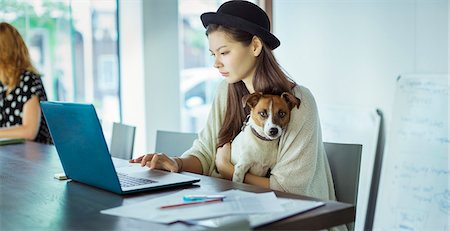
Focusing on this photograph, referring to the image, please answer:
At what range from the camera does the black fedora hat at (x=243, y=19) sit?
6.84 ft

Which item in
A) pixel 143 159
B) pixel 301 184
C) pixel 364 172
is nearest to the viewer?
pixel 301 184

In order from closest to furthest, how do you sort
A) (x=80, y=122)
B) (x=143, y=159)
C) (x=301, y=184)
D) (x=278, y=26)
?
1. (x=80, y=122)
2. (x=301, y=184)
3. (x=143, y=159)
4. (x=278, y=26)

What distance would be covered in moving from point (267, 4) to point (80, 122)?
2541 millimetres

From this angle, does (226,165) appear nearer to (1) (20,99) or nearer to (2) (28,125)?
(2) (28,125)

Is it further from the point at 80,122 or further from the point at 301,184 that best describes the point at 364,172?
the point at 80,122

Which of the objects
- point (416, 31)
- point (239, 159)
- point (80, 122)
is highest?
point (416, 31)

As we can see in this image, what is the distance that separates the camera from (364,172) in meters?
3.42

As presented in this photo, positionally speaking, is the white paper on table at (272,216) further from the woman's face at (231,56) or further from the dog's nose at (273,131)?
the woman's face at (231,56)

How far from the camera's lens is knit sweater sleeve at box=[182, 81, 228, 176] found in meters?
2.32

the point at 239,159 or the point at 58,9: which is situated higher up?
the point at 58,9

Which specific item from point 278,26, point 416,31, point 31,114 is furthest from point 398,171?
point 31,114

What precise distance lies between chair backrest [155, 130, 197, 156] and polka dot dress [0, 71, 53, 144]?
84cm

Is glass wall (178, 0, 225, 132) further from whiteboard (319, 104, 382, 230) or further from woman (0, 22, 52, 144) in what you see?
woman (0, 22, 52, 144)

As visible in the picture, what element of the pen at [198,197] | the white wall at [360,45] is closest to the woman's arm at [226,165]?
the pen at [198,197]
